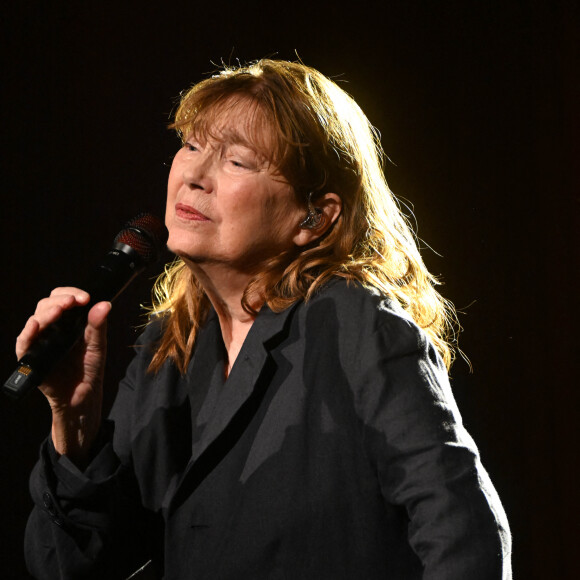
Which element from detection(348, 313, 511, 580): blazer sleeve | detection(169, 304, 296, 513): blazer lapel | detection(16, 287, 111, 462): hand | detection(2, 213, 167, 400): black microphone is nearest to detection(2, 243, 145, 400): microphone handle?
detection(2, 213, 167, 400): black microphone

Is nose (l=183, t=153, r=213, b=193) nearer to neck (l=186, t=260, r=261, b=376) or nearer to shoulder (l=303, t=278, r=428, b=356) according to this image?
neck (l=186, t=260, r=261, b=376)

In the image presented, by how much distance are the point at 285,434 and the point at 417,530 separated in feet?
0.95

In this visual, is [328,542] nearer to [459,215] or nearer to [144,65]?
[459,215]

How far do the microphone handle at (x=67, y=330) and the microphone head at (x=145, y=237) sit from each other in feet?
0.04

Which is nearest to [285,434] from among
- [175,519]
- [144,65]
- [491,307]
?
[175,519]

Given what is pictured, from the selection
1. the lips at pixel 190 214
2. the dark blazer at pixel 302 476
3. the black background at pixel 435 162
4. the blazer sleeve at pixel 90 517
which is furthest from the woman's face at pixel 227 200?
the black background at pixel 435 162

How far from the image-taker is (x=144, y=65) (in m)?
2.04

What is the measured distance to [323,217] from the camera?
1460mm

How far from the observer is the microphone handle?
99 centimetres

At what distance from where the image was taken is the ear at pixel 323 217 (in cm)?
145

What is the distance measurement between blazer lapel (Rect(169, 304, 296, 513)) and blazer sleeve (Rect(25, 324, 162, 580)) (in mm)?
144

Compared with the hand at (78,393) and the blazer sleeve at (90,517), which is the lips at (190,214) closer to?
the hand at (78,393)

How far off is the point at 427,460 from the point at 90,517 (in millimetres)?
691

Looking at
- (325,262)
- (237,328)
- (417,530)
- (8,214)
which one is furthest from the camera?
(8,214)
